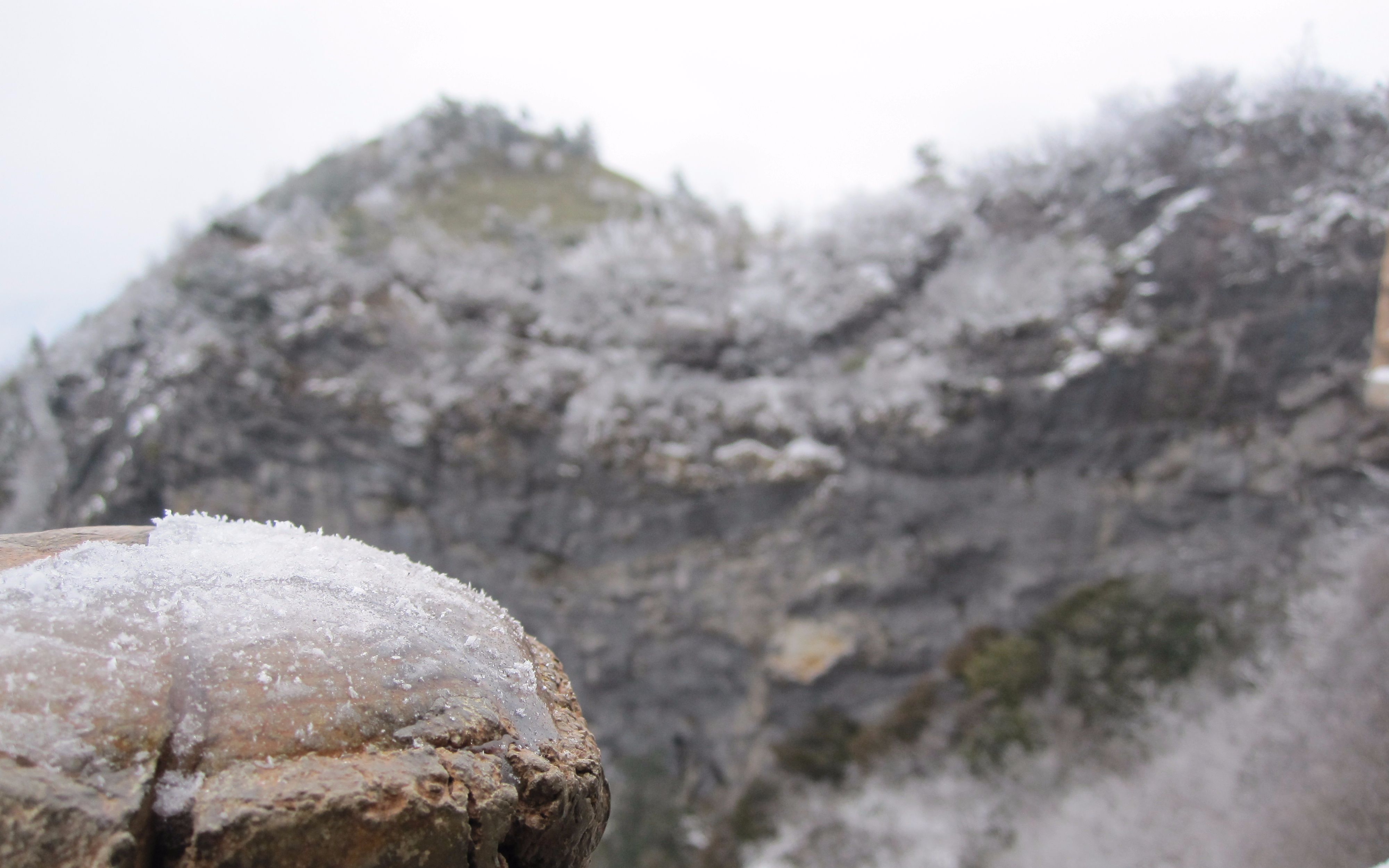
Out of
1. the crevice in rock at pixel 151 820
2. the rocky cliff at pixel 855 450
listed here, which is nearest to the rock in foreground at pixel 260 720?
the crevice in rock at pixel 151 820

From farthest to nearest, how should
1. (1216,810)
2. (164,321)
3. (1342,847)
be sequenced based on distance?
(164,321)
(1216,810)
(1342,847)

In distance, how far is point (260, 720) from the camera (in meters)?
1.06

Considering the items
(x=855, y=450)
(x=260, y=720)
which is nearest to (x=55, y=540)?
(x=260, y=720)

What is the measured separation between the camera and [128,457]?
6867 millimetres

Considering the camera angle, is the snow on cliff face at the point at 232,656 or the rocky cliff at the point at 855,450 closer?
the snow on cliff face at the point at 232,656

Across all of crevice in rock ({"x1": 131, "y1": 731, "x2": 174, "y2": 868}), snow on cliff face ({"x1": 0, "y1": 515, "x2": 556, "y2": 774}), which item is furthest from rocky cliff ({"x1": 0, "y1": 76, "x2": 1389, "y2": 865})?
crevice in rock ({"x1": 131, "y1": 731, "x2": 174, "y2": 868})

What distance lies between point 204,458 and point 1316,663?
29.4 feet

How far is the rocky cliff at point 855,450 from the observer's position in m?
6.13

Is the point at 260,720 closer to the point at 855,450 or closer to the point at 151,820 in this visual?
the point at 151,820

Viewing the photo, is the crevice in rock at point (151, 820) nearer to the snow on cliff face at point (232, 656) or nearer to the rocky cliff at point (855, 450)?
the snow on cliff face at point (232, 656)

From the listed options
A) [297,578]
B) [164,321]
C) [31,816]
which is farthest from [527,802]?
[164,321]

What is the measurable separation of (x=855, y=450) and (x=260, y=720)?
5923mm

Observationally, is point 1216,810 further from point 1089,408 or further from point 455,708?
point 455,708

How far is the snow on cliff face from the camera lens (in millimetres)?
955
